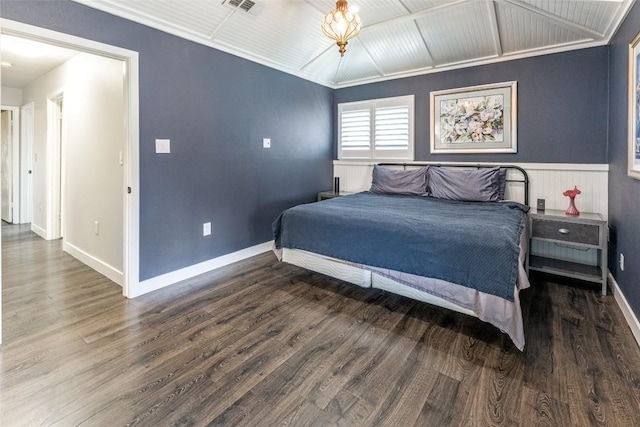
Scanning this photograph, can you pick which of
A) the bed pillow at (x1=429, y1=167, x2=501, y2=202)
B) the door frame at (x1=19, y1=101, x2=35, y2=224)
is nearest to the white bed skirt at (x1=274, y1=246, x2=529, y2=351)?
the bed pillow at (x1=429, y1=167, x2=501, y2=202)

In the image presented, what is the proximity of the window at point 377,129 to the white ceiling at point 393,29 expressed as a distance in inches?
20.1

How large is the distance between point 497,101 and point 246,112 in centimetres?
299

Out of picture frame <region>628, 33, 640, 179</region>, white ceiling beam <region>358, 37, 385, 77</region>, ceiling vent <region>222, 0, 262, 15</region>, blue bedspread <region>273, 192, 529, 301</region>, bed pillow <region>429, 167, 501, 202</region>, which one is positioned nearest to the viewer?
blue bedspread <region>273, 192, 529, 301</region>

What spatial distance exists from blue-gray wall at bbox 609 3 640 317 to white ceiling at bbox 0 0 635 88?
0.73 ft

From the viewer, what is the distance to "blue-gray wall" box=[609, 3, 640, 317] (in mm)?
2348

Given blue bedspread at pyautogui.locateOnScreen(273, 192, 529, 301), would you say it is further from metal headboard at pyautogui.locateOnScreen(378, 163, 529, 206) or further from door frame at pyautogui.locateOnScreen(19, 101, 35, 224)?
door frame at pyautogui.locateOnScreen(19, 101, 35, 224)

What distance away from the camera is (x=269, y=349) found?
213 centimetres

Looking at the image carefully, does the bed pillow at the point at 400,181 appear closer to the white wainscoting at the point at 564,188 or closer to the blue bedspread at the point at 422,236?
the blue bedspread at the point at 422,236

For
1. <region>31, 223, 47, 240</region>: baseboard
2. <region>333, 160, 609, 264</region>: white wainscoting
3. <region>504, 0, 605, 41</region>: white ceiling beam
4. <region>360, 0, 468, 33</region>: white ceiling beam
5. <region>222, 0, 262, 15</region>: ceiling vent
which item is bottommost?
<region>31, 223, 47, 240</region>: baseboard

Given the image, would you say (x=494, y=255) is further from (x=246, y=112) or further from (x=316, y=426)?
(x=246, y=112)

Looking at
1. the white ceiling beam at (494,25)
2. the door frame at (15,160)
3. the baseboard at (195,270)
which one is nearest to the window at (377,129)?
the white ceiling beam at (494,25)

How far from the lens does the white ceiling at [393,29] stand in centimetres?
293

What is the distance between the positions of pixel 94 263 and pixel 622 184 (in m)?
5.14

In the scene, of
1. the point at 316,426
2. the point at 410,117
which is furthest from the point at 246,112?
the point at 316,426
